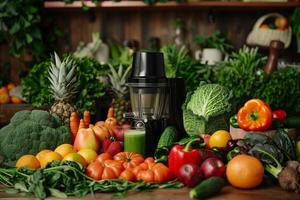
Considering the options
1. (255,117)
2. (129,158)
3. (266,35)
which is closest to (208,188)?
(129,158)

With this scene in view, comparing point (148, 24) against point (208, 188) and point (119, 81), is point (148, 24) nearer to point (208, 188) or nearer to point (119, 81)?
point (119, 81)

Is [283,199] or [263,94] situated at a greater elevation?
[263,94]

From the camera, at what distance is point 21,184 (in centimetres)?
171

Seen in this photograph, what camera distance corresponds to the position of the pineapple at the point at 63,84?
9.11 feet

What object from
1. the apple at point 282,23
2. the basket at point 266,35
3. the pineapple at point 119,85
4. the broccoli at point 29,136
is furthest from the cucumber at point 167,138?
the apple at point 282,23

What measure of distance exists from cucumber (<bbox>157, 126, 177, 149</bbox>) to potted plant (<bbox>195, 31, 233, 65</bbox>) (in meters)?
2.44

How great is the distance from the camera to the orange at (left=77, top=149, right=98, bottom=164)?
198cm

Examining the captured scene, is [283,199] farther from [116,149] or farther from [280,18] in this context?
[280,18]

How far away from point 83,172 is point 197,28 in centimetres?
329

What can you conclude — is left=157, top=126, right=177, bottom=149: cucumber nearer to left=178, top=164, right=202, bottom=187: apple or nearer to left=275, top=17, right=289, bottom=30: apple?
left=178, top=164, right=202, bottom=187: apple

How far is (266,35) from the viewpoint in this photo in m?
4.43

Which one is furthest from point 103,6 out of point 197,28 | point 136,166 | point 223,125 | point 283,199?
point 283,199

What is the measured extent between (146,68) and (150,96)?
0.15 meters

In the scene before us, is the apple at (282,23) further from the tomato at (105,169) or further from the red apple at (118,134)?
the tomato at (105,169)
